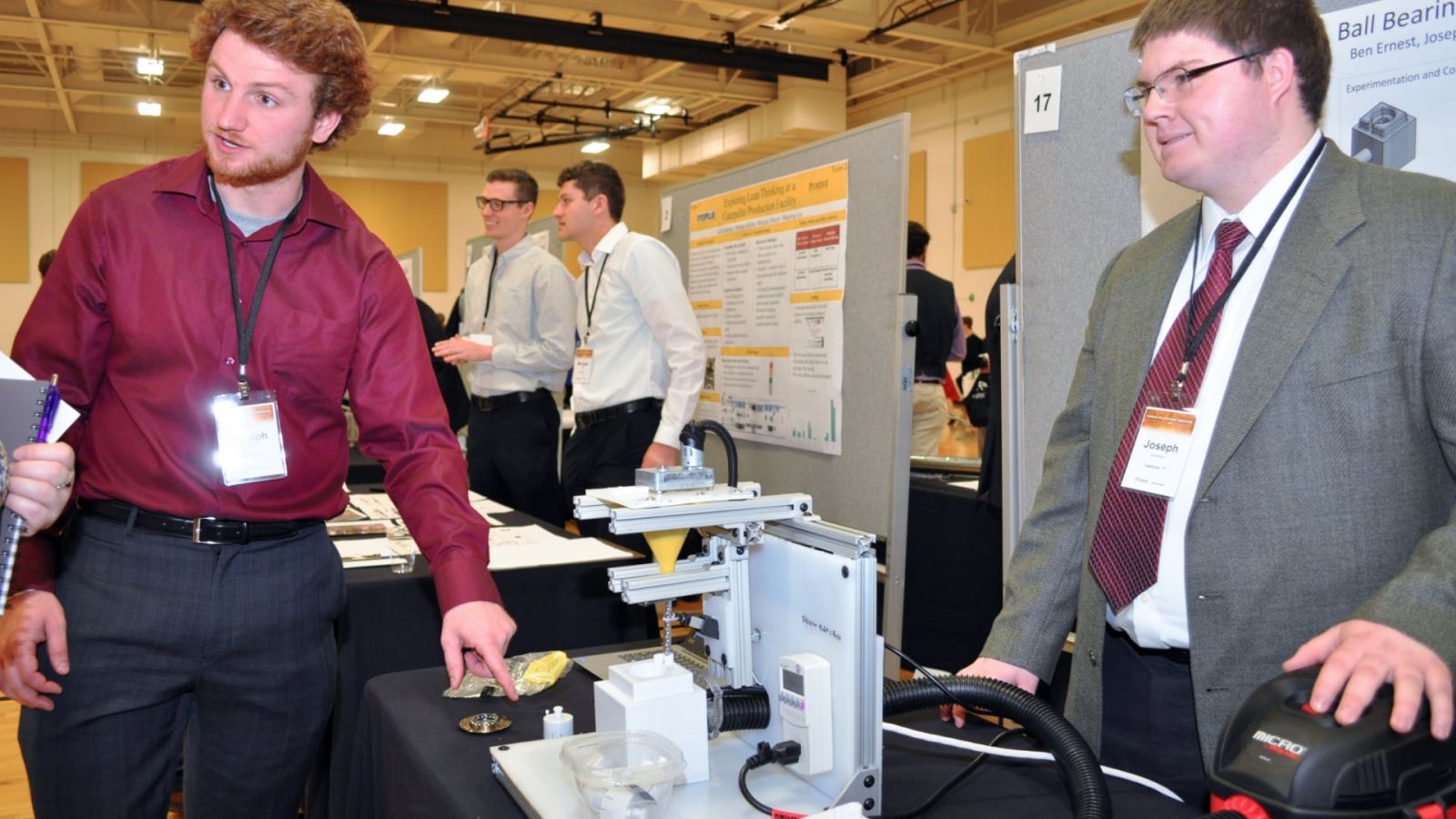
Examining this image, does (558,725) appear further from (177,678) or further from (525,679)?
(177,678)

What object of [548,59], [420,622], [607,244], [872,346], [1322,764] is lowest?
[420,622]

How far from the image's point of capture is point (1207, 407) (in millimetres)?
1203

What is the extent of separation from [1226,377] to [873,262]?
1.90m

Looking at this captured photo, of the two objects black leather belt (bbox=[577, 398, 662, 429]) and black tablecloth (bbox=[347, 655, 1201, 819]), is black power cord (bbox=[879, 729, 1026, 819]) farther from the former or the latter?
black leather belt (bbox=[577, 398, 662, 429])

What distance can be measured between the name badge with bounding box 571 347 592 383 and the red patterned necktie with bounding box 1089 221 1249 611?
8.44 ft

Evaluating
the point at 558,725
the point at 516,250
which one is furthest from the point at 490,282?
the point at 558,725

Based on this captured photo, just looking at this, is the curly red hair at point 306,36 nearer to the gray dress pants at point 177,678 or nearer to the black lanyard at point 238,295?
the black lanyard at point 238,295

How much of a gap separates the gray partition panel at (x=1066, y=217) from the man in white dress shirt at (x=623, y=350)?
53.0 inches

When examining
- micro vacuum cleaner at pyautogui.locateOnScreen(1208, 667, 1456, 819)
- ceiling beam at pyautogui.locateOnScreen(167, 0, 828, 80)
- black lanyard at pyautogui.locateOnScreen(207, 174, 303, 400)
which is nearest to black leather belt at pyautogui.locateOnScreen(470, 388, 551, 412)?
black lanyard at pyautogui.locateOnScreen(207, 174, 303, 400)

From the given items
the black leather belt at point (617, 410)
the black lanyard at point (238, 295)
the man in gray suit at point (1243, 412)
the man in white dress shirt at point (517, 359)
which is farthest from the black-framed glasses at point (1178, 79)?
the man in white dress shirt at point (517, 359)

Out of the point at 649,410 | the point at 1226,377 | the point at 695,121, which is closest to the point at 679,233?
the point at 649,410

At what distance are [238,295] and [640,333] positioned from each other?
2.25 metres

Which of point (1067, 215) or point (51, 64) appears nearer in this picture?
point (1067, 215)

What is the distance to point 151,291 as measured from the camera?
4.46ft
